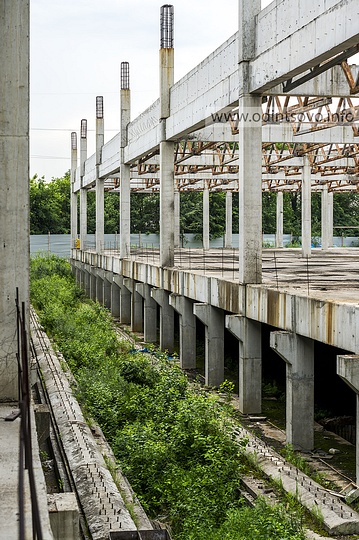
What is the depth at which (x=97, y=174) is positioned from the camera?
38.5 metres

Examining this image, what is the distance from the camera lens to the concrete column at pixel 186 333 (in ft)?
67.7

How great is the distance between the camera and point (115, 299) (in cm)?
3316

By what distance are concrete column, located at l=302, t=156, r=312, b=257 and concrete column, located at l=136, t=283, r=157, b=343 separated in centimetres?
960

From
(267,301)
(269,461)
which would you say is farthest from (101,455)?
(267,301)

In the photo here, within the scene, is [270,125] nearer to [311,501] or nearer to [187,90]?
[187,90]

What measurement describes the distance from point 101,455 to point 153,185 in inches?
1419

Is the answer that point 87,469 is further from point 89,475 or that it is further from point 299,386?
point 299,386

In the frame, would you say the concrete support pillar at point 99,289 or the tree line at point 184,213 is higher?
the tree line at point 184,213

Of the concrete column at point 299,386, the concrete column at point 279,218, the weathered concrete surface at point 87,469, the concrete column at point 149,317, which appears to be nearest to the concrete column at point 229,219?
the concrete column at point 279,218

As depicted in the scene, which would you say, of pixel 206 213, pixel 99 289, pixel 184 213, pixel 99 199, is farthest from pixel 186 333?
pixel 184 213

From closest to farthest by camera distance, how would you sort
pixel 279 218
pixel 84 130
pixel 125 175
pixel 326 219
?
pixel 125 175 < pixel 326 219 < pixel 84 130 < pixel 279 218

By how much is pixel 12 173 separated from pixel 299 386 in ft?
21.1

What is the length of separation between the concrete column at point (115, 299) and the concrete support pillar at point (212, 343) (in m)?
15.2

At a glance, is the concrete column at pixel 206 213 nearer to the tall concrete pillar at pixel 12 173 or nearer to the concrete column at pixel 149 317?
the concrete column at pixel 149 317
